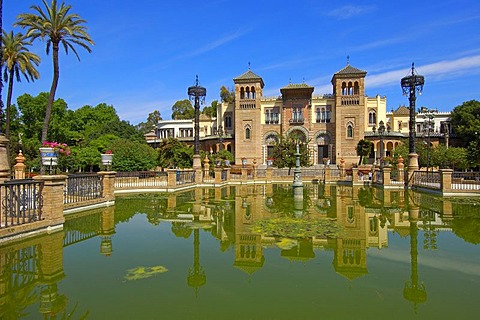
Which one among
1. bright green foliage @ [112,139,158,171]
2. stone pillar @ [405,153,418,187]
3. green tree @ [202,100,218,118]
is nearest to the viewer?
stone pillar @ [405,153,418,187]

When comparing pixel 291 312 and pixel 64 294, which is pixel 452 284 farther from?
pixel 64 294

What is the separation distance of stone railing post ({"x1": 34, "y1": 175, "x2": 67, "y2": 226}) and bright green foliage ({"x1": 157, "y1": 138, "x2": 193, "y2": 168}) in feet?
88.7

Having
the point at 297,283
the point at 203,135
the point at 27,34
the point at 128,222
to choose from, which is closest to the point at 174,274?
the point at 297,283

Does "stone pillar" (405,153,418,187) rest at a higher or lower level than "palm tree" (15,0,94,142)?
lower

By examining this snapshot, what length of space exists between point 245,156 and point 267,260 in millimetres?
49899

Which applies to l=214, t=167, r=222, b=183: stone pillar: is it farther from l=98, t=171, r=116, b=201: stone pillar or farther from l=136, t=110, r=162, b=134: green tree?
l=136, t=110, r=162, b=134: green tree

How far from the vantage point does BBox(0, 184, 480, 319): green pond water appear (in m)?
4.04

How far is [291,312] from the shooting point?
393 cm

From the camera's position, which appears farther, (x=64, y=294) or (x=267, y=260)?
(x=267, y=260)

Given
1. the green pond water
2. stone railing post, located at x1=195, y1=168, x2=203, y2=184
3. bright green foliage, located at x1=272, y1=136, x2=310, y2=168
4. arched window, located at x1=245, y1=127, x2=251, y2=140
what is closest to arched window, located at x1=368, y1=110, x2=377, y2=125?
arched window, located at x1=245, y1=127, x2=251, y2=140

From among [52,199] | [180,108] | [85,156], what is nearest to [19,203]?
[52,199]

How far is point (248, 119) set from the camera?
2202 inches

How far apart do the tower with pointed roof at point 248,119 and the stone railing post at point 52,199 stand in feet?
155

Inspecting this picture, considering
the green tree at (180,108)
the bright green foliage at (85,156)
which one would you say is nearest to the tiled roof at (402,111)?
the green tree at (180,108)
